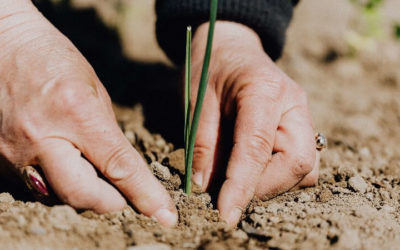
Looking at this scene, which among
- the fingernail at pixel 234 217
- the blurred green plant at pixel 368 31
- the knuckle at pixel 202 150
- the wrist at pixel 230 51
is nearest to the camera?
the fingernail at pixel 234 217

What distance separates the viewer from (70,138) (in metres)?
1.11

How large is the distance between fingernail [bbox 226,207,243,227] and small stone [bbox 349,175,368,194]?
0.45 metres

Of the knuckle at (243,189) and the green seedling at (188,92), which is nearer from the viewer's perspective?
the green seedling at (188,92)

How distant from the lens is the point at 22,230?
100 centimetres

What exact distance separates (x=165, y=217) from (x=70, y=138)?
34cm

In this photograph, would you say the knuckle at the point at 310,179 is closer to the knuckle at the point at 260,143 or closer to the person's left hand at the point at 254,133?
the person's left hand at the point at 254,133

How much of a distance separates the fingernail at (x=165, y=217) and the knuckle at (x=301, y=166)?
0.43 metres

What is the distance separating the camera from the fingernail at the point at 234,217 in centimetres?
121

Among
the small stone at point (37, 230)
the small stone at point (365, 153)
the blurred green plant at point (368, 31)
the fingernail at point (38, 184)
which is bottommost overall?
the small stone at point (365, 153)

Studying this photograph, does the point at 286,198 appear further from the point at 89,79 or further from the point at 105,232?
the point at 89,79

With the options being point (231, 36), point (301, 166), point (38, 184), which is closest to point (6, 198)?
point (38, 184)

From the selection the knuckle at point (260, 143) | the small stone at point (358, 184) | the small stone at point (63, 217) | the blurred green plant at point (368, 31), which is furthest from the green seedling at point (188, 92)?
the blurred green plant at point (368, 31)

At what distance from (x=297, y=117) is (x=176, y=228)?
1.92 feet

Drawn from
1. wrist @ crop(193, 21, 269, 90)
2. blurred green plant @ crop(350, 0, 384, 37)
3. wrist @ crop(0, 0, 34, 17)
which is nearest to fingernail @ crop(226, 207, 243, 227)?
wrist @ crop(193, 21, 269, 90)
